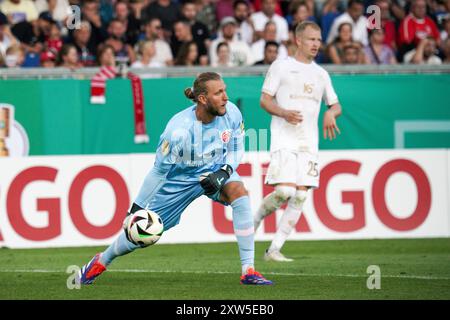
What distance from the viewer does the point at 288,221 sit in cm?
1320

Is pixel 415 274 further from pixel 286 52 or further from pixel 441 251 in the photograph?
pixel 286 52

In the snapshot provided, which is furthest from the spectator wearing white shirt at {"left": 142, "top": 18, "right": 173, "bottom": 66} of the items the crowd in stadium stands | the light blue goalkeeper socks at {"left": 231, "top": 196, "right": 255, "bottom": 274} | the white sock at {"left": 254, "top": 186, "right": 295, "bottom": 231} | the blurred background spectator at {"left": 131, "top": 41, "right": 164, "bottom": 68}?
the light blue goalkeeper socks at {"left": 231, "top": 196, "right": 255, "bottom": 274}

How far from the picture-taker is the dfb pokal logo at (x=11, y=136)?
16.2 m

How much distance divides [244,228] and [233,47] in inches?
336

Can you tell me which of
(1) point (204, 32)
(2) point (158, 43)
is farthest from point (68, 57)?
(1) point (204, 32)

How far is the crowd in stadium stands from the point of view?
58.9 ft

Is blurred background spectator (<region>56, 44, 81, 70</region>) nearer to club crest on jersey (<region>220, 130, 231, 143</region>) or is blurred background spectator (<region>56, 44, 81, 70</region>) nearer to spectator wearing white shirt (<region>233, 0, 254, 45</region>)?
spectator wearing white shirt (<region>233, 0, 254, 45</region>)

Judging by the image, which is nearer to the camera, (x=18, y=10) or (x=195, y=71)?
(x=195, y=71)

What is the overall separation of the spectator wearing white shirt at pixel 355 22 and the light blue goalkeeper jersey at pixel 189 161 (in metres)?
8.86

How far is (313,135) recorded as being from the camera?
44.0ft

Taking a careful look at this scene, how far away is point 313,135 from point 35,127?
477cm

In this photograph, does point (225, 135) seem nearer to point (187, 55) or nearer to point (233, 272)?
point (233, 272)

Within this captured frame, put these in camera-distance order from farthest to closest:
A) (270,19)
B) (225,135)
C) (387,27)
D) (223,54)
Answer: (387,27), (270,19), (223,54), (225,135)

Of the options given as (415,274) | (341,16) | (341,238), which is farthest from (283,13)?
(415,274)
